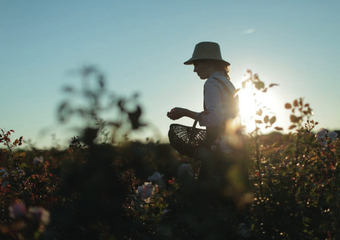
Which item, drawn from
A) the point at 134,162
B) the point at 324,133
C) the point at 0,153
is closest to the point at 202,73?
the point at 134,162

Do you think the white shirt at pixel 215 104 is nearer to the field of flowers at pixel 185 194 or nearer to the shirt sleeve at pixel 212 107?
the shirt sleeve at pixel 212 107

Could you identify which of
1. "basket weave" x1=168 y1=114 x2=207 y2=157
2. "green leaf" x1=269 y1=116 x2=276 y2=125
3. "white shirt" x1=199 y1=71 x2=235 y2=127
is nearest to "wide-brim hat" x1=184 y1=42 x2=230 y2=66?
"white shirt" x1=199 y1=71 x2=235 y2=127

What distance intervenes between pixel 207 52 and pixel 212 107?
0.74 meters

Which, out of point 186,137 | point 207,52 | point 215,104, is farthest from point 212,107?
point 207,52

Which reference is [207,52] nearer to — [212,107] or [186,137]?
[212,107]

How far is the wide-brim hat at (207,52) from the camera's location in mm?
3877

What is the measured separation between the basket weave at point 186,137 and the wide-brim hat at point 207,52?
0.73 m

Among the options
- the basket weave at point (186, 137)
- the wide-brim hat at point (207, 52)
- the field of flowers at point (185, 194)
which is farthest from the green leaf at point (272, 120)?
the wide-brim hat at point (207, 52)

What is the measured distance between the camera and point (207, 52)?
391 centimetres

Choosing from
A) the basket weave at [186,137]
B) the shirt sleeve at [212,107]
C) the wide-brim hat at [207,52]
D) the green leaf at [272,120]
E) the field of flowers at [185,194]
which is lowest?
the field of flowers at [185,194]

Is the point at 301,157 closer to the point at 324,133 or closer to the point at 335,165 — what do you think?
the point at 335,165

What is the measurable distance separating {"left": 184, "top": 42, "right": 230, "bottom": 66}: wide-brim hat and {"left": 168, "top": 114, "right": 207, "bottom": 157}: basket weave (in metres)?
0.73

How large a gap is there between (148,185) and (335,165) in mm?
1938

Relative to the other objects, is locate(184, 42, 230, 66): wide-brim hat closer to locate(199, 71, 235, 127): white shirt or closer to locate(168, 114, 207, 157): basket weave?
locate(199, 71, 235, 127): white shirt
